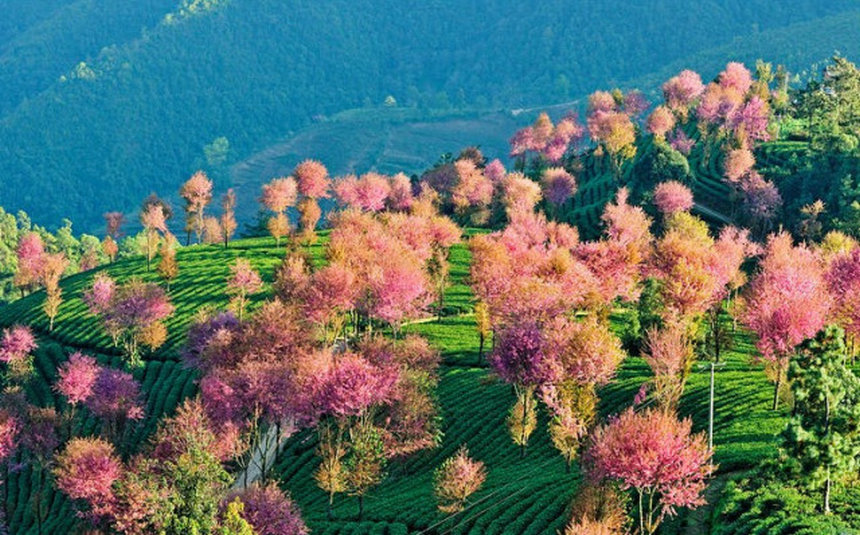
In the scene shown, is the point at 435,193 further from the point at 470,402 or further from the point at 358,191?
the point at 470,402

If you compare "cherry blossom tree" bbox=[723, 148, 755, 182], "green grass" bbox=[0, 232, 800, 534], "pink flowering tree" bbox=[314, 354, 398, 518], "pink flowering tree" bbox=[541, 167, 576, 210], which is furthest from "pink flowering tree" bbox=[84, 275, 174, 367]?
"cherry blossom tree" bbox=[723, 148, 755, 182]

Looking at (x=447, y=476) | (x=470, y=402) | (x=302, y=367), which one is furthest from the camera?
(x=470, y=402)

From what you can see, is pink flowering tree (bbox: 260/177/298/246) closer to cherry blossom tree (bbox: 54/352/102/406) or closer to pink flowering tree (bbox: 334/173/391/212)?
pink flowering tree (bbox: 334/173/391/212)

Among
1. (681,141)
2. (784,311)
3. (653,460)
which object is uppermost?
(681,141)

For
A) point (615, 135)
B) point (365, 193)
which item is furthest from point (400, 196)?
point (615, 135)

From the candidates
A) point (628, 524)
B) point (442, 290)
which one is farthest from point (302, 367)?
point (442, 290)

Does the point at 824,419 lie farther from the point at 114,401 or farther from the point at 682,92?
the point at 682,92
